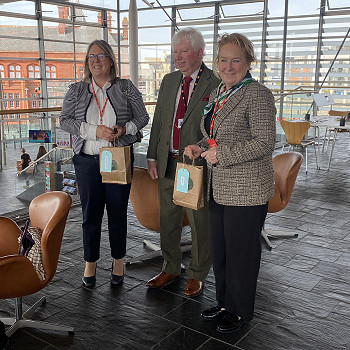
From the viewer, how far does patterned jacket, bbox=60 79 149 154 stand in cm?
293

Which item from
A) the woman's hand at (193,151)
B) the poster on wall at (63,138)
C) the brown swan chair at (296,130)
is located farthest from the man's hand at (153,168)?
the brown swan chair at (296,130)

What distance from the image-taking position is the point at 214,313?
9.10 feet

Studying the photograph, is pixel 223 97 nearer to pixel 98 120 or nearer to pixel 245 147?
pixel 245 147

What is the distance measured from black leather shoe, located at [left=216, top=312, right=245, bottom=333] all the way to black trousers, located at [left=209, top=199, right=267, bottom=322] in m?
0.05

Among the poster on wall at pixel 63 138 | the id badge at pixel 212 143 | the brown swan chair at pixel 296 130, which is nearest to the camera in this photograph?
the id badge at pixel 212 143

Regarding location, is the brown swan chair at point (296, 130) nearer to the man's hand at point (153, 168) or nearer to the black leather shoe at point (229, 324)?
the man's hand at point (153, 168)

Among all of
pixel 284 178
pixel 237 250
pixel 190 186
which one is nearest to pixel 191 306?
pixel 237 250

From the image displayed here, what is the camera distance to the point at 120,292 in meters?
3.13

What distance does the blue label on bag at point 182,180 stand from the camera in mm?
2514

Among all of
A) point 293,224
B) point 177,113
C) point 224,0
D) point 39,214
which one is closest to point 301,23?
point 224,0

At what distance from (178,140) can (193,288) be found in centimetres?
106

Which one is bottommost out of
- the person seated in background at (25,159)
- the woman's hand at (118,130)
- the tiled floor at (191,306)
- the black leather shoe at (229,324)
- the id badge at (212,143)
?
the tiled floor at (191,306)

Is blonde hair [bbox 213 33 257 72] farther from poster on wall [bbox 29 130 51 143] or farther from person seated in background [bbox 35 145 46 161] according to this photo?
person seated in background [bbox 35 145 46 161]

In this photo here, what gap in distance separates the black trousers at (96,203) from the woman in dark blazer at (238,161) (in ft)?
2.60
